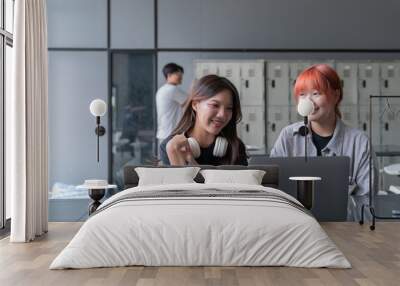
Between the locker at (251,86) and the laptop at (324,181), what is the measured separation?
2124mm

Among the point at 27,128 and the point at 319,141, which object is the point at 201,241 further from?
the point at 319,141

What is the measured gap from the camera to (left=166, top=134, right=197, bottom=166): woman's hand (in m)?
7.88

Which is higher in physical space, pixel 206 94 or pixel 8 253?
pixel 206 94

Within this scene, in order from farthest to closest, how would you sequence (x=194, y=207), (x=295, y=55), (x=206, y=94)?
(x=295, y=55) → (x=206, y=94) → (x=194, y=207)

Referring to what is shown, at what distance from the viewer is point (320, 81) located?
9.09m

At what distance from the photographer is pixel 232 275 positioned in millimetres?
4562

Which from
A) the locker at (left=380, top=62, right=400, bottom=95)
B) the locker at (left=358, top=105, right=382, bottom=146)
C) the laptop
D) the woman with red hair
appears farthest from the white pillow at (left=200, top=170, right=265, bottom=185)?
the locker at (left=380, top=62, right=400, bottom=95)

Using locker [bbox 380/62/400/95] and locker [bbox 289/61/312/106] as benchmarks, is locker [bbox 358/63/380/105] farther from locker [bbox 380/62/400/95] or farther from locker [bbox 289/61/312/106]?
locker [bbox 289/61/312/106]

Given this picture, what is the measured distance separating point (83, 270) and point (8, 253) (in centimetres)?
107

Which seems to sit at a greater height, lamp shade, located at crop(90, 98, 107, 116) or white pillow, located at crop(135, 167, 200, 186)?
lamp shade, located at crop(90, 98, 107, 116)

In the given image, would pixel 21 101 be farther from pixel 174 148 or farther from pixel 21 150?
pixel 174 148

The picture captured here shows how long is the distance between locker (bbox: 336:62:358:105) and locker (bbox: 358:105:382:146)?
0.20m

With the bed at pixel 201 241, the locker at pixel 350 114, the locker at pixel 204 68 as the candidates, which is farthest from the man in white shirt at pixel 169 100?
the bed at pixel 201 241

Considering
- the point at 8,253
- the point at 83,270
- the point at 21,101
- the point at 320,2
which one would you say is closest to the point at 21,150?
the point at 21,101
